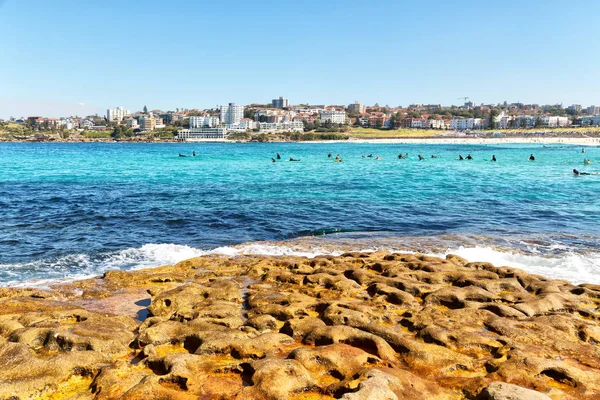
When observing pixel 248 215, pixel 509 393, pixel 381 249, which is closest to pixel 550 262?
pixel 381 249

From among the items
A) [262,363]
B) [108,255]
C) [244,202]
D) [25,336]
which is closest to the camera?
[262,363]

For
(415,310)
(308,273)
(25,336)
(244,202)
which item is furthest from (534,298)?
(244,202)

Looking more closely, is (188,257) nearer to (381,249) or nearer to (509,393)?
(381,249)

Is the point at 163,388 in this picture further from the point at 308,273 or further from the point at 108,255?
the point at 108,255

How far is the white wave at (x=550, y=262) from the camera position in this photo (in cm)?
1591

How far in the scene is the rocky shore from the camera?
738 cm

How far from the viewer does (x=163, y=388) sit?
714 cm

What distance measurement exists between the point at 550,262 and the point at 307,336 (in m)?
12.6

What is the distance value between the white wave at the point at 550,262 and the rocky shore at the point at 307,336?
260 cm

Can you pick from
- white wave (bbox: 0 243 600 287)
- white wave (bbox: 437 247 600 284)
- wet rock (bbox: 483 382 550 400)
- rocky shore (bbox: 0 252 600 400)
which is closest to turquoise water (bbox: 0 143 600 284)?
white wave (bbox: 0 243 600 287)

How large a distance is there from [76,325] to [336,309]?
592 cm

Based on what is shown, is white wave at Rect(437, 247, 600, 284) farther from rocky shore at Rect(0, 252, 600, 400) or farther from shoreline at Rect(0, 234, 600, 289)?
rocky shore at Rect(0, 252, 600, 400)

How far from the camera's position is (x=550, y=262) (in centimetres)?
1738

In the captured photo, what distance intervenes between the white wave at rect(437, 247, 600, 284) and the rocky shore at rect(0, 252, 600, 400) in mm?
2599
